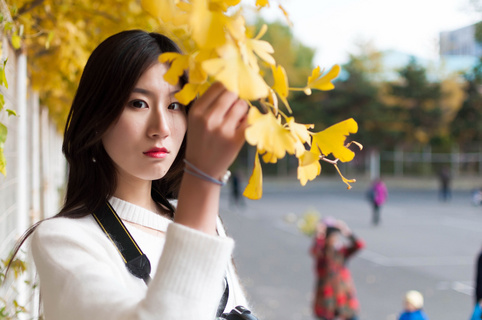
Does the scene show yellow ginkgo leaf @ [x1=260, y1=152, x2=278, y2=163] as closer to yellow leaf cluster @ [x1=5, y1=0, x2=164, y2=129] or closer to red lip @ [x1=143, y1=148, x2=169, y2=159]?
red lip @ [x1=143, y1=148, x2=169, y2=159]

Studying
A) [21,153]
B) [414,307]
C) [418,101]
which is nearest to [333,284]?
[414,307]

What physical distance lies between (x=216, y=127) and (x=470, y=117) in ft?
102

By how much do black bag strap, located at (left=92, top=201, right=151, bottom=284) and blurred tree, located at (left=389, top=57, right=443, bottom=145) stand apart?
3082 centimetres

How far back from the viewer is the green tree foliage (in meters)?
28.0

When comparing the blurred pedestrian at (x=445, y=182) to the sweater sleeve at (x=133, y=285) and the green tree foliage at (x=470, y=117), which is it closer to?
the green tree foliage at (x=470, y=117)

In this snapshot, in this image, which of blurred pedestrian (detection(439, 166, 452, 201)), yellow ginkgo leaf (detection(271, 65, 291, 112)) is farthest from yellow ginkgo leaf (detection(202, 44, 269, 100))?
blurred pedestrian (detection(439, 166, 452, 201))

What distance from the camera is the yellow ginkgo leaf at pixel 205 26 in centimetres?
61

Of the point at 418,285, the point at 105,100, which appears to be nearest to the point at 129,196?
the point at 105,100

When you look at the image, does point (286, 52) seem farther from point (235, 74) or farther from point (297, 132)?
point (235, 74)

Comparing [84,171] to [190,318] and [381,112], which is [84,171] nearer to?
[190,318]

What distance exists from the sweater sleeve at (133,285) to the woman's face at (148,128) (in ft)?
0.71

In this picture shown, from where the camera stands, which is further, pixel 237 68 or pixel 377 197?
pixel 377 197

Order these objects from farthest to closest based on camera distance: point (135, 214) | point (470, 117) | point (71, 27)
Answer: point (470, 117), point (71, 27), point (135, 214)

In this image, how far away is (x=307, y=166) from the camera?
82 cm
